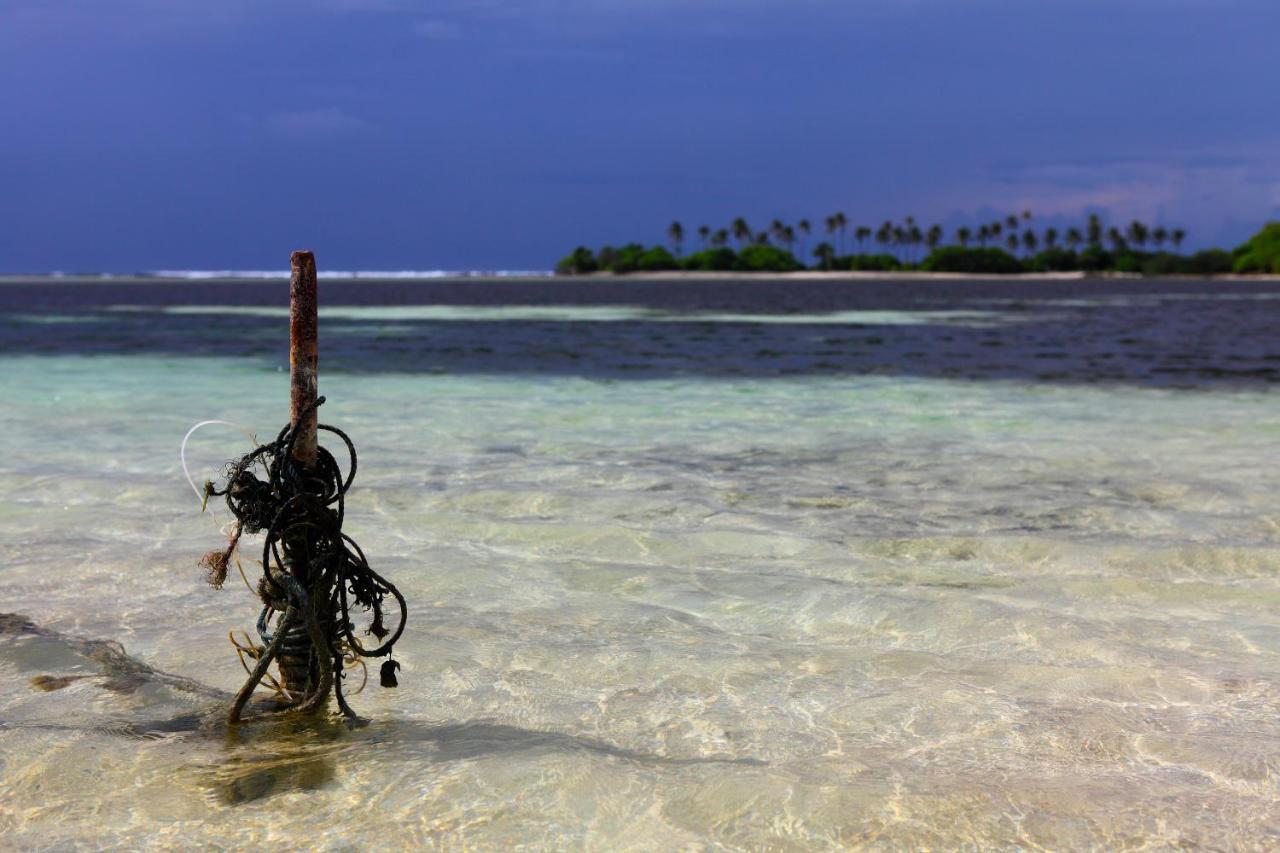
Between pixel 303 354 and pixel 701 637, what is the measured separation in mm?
3053

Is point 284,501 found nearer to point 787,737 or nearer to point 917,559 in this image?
point 787,737

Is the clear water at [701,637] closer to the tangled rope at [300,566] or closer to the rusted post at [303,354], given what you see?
the tangled rope at [300,566]

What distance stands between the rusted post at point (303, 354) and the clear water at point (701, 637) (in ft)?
4.44

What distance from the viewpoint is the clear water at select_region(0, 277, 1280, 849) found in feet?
15.2

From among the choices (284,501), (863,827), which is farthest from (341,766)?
(863,827)

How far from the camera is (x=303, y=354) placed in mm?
4992

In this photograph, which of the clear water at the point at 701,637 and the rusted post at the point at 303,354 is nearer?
the clear water at the point at 701,637

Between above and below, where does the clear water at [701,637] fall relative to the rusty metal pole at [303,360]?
below

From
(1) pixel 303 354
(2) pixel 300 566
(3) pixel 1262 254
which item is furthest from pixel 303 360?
(3) pixel 1262 254

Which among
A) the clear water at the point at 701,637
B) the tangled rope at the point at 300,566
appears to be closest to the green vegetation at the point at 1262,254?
the clear water at the point at 701,637

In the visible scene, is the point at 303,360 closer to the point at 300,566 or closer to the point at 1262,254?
the point at 300,566

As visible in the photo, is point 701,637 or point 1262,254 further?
point 1262,254

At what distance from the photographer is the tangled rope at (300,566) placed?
4.90m

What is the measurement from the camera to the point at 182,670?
624 cm
